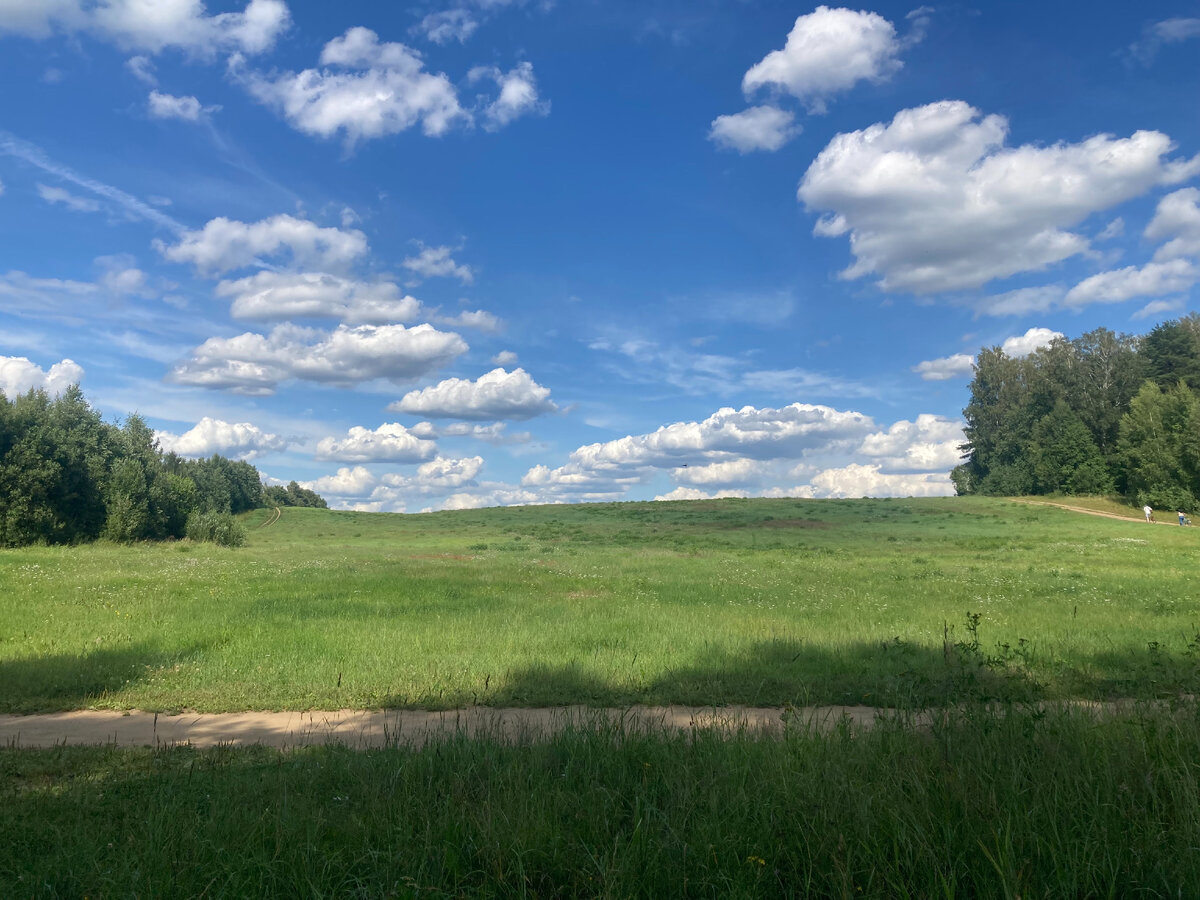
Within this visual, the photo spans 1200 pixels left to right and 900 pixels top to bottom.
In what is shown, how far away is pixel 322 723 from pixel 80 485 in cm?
5371

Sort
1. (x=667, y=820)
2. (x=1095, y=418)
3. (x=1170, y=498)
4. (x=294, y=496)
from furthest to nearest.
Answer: (x=294, y=496)
(x=1095, y=418)
(x=1170, y=498)
(x=667, y=820)

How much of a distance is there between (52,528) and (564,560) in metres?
36.3

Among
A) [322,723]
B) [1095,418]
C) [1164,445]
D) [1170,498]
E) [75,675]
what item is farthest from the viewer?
[1095,418]

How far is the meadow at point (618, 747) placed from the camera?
4.17 metres

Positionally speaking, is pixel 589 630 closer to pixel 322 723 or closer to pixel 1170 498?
pixel 322 723

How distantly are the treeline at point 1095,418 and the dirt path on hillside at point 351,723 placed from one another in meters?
79.0

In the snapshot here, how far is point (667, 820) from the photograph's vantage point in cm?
467

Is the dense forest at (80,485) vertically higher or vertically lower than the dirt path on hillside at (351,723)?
higher

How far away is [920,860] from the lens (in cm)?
401

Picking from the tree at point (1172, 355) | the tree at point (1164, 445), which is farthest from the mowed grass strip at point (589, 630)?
the tree at point (1172, 355)

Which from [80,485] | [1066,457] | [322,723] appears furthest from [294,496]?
[322,723]

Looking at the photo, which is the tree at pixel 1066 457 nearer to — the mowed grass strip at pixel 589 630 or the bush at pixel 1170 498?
the bush at pixel 1170 498

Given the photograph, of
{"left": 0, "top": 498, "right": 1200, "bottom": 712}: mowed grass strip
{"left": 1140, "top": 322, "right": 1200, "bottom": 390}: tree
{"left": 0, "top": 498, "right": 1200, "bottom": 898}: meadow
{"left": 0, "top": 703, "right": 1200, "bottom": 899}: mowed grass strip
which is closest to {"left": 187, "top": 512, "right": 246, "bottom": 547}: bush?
{"left": 0, "top": 498, "right": 1200, "bottom": 712}: mowed grass strip

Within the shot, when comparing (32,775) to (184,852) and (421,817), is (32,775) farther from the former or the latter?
(421,817)
